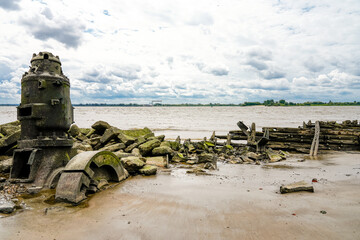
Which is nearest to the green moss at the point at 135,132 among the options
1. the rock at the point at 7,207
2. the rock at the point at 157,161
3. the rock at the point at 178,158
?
the rock at the point at 178,158

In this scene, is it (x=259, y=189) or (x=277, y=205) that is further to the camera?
(x=259, y=189)

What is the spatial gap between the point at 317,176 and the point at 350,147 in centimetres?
954

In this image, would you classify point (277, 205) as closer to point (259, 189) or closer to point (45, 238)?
point (259, 189)

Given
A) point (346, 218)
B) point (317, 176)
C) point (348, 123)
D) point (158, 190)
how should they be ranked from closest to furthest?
point (346, 218), point (158, 190), point (317, 176), point (348, 123)

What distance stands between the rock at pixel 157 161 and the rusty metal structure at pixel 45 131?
291 centimetres

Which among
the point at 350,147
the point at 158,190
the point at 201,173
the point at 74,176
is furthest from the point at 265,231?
the point at 350,147

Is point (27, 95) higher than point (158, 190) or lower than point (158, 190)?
higher

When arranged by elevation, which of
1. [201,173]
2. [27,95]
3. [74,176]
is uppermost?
[27,95]

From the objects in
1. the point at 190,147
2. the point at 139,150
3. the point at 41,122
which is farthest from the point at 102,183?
the point at 190,147

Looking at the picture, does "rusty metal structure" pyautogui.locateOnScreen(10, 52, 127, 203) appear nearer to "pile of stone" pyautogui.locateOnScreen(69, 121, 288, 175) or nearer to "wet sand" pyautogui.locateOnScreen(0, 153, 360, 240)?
"wet sand" pyautogui.locateOnScreen(0, 153, 360, 240)

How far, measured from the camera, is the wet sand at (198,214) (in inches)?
167

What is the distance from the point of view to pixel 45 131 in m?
7.24

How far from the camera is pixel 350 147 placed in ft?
53.4

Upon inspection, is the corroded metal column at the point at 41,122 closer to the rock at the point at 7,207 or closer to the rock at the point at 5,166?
the rock at the point at 5,166
